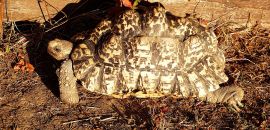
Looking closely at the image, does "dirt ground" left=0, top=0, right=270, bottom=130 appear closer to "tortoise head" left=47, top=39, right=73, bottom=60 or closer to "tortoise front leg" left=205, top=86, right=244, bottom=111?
"tortoise front leg" left=205, top=86, right=244, bottom=111

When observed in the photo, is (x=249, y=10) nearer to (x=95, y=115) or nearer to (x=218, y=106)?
(x=218, y=106)

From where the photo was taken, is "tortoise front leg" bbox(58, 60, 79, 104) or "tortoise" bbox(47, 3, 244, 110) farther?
"tortoise front leg" bbox(58, 60, 79, 104)

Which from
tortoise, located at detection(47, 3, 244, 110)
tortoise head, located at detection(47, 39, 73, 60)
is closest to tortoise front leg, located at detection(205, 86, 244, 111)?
tortoise, located at detection(47, 3, 244, 110)

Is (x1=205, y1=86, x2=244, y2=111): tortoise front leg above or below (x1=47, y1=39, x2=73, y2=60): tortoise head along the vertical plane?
below

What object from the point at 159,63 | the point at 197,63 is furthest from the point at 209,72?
the point at 159,63

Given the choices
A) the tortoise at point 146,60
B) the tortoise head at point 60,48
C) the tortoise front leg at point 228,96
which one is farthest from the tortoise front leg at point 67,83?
the tortoise front leg at point 228,96

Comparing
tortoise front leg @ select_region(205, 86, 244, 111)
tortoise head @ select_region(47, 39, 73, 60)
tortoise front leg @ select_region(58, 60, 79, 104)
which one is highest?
tortoise head @ select_region(47, 39, 73, 60)
